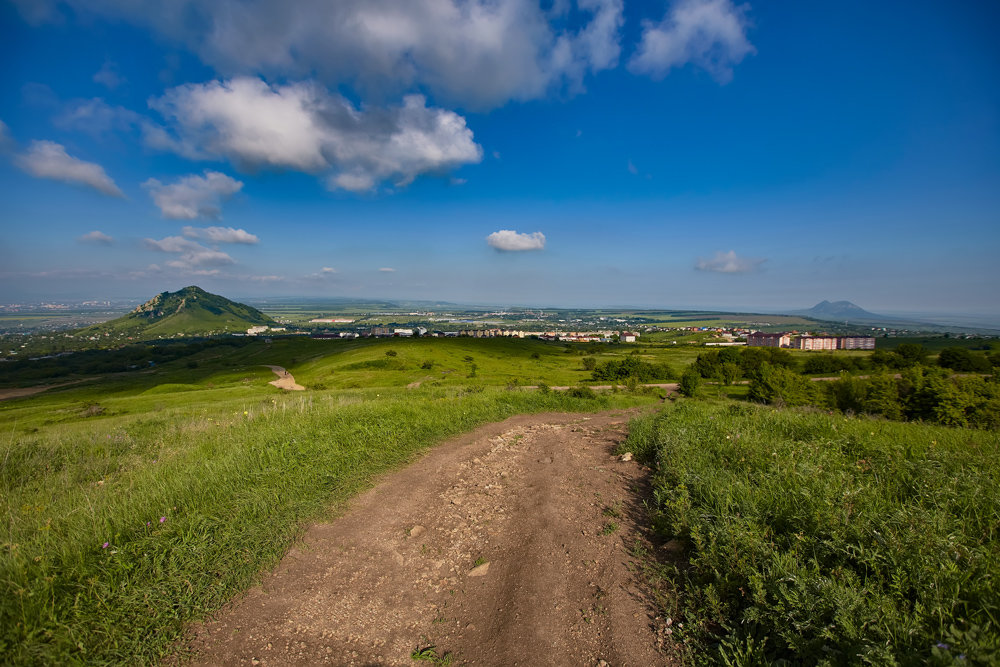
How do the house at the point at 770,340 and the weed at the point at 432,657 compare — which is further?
the house at the point at 770,340

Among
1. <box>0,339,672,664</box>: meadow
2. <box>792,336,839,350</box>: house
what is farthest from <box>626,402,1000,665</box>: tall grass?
<box>792,336,839,350</box>: house

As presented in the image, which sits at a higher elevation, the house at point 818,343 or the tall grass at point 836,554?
the tall grass at point 836,554

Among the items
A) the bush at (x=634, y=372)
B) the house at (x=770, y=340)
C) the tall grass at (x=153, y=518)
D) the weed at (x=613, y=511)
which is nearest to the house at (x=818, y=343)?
the house at (x=770, y=340)

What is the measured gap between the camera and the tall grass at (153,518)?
3.85 meters

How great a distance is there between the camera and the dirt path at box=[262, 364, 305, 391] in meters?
52.4

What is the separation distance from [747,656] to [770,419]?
28.6 ft

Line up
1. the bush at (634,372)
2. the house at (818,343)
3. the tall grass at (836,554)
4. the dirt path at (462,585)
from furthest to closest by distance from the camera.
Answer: the house at (818,343), the bush at (634,372), the dirt path at (462,585), the tall grass at (836,554)

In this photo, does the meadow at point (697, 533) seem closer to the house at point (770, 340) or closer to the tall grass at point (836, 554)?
the tall grass at point (836, 554)

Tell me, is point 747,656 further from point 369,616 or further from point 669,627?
point 369,616


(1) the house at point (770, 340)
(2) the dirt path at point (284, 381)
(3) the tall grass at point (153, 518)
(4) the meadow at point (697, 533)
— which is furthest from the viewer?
(1) the house at point (770, 340)

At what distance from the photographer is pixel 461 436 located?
1239 cm

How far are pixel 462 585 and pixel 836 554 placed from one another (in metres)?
4.33

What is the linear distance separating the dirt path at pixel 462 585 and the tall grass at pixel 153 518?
1.70ft

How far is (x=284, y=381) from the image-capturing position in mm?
59469
